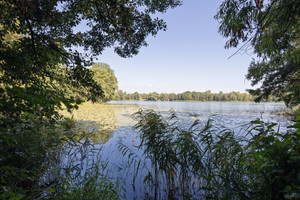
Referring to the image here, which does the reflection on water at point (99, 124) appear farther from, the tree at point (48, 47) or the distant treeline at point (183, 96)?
the distant treeline at point (183, 96)

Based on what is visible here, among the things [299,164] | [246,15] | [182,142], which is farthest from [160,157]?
[246,15]

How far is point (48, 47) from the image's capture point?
10.1ft

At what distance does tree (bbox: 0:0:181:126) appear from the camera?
91.5 inches

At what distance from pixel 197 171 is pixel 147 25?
3879 millimetres

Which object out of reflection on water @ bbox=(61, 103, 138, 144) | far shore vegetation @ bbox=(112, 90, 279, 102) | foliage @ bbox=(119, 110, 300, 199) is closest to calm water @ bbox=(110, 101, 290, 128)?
foliage @ bbox=(119, 110, 300, 199)

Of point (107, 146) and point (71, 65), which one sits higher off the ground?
point (71, 65)

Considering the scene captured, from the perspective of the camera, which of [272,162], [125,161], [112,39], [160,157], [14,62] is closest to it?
[272,162]

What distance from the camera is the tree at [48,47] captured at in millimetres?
2324

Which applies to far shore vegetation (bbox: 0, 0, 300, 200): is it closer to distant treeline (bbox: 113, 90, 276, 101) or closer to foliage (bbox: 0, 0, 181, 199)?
foliage (bbox: 0, 0, 181, 199)

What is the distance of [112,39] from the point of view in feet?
15.0

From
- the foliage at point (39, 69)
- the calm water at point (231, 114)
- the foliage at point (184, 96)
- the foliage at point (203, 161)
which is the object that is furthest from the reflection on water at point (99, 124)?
the foliage at point (184, 96)

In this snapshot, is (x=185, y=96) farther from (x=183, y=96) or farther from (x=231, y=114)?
(x=231, y=114)

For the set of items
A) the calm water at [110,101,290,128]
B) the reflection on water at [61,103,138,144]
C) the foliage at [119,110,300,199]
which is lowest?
the reflection on water at [61,103,138,144]

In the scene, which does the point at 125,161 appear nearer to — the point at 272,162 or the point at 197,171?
the point at 197,171
